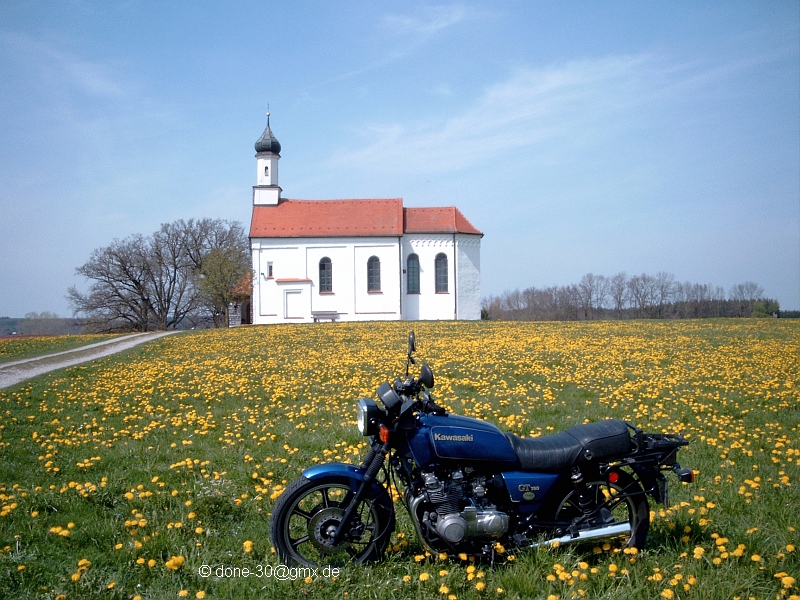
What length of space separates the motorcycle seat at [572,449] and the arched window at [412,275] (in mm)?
50669

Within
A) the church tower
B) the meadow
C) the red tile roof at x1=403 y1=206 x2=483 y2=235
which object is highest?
the church tower

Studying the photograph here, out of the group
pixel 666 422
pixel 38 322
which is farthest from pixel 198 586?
pixel 38 322

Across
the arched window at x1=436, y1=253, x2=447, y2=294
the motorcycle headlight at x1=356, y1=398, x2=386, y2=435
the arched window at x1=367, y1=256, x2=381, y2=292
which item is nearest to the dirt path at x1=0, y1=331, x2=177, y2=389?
the motorcycle headlight at x1=356, y1=398, x2=386, y2=435

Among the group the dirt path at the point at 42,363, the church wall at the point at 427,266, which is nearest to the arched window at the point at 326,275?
the church wall at the point at 427,266

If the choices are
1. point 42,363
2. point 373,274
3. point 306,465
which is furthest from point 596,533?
point 373,274

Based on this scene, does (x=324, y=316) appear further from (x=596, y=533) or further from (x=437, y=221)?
(x=596, y=533)

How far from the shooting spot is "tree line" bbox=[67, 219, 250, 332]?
69375mm

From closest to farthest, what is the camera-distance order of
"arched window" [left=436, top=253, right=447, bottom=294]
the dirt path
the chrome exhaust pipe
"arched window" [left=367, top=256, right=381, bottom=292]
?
the chrome exhaust pipe, the dirt path, "arched window" [left=367, top=256, right=381, bottom=292], "arched window" [left=436, top=253, right=447, bottom=294]

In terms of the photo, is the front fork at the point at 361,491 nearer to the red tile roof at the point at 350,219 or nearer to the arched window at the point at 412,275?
the red tile roof at the point at 350,219

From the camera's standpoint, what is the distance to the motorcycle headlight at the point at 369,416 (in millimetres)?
4285

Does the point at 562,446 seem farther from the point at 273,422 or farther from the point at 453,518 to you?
the point at 273,422

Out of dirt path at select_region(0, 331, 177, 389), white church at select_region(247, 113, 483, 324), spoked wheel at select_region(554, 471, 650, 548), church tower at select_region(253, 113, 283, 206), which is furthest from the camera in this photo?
church tower at select_region(253, 113, 283, 206)

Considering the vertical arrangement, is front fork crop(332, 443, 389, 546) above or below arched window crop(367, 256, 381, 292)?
below

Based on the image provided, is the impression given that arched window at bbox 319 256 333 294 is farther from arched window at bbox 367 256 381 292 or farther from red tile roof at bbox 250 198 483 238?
arched window at bbox 367 256 381 292
